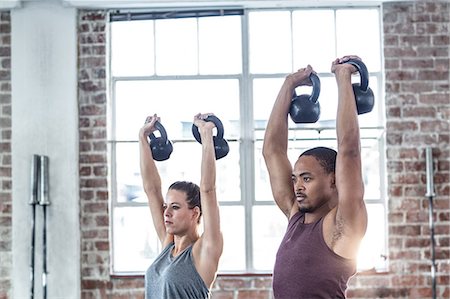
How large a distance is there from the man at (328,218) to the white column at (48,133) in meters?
3.06

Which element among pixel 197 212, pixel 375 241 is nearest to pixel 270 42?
pixel 375 241

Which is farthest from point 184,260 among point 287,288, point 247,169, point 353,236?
point 247,169

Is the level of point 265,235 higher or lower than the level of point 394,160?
lower

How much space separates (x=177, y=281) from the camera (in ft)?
12.0

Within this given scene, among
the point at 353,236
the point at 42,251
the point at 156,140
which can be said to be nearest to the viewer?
the point at 353,236

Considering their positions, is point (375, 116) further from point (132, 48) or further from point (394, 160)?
point (132, 48)

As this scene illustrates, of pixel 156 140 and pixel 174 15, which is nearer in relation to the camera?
pixel 156 140

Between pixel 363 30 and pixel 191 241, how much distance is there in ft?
9.80

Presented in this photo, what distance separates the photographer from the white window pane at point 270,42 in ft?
20.7

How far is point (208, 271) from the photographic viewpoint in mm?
3691

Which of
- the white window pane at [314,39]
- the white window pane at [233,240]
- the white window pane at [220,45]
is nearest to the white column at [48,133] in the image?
the white window pane at [220,45]

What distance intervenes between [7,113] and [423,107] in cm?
302

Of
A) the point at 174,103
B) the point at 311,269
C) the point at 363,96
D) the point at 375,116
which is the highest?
the point at 174,103

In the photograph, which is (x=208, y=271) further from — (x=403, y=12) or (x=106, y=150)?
(x=403, y=12)
